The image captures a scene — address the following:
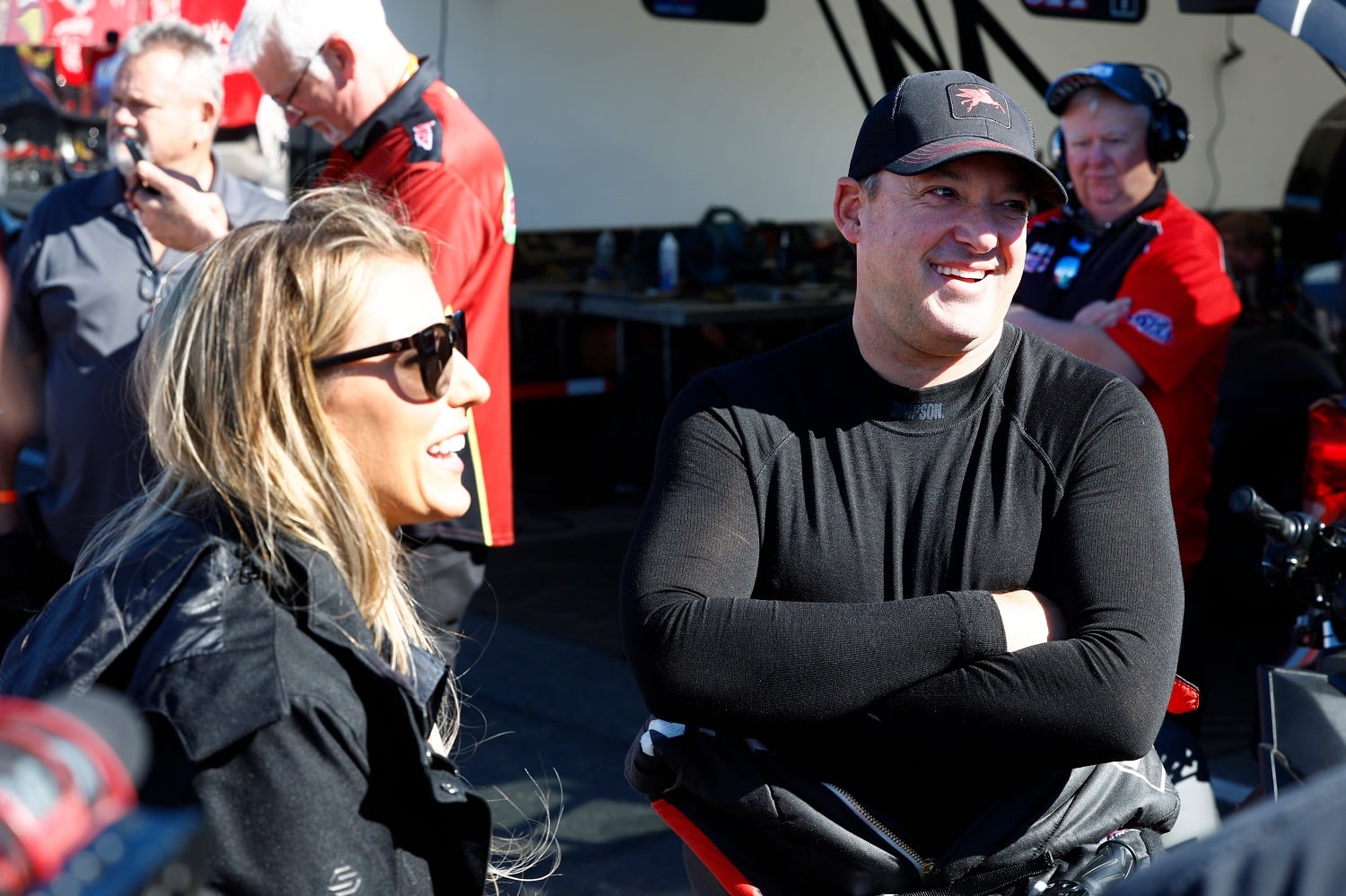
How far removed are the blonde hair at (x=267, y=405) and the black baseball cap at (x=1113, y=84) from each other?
2.43 meters

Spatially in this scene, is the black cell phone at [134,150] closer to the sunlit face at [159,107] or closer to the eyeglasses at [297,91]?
the sunlit face at [159,107]

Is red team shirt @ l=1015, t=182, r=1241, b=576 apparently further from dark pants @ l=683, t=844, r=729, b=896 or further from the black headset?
dark pants @ l=683, t=844, r=729, b=896

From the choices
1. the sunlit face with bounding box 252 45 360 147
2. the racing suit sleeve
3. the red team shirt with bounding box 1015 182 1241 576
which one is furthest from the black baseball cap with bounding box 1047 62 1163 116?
the sunlit face with bounding box 252 45 360 147

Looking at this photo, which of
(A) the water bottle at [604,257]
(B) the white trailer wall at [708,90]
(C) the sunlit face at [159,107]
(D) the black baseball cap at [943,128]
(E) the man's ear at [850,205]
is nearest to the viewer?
(D) the black baseball cap at [943,128]

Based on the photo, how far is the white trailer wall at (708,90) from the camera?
341 inches

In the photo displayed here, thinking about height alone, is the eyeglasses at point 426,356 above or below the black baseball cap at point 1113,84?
below

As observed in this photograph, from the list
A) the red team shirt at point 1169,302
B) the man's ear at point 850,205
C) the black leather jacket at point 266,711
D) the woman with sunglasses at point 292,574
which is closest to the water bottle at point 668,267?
the red team shirt at point 1169,302

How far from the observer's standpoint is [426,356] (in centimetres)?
177

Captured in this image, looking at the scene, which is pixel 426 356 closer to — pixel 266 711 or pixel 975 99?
pixel 266 711

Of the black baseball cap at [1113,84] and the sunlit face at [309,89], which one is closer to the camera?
the sunlit face at [309,89]

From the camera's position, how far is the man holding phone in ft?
11.5

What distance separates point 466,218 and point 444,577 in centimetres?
84

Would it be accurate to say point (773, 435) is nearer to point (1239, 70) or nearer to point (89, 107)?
point (89, 107)

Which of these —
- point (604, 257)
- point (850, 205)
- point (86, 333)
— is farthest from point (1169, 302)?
point (604, 257)
